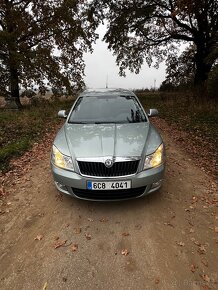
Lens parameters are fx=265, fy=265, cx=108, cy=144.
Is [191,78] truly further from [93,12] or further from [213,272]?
[213,272]

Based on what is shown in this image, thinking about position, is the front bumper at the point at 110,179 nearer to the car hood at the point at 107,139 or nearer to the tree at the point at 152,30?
the car hood at the point at 107,139

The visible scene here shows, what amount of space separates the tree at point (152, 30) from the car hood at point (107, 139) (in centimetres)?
1408

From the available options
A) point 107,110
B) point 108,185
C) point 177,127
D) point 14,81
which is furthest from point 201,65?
point 108,185

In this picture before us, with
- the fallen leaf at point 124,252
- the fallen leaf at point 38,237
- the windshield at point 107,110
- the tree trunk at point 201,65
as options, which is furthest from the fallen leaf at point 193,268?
the tree trunk at point 201,65

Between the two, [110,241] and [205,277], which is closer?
[205,277]

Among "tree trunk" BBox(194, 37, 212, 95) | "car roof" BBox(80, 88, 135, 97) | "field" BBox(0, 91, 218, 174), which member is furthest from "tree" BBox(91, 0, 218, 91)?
"car roof" BBox(80, 88, 135, 97)

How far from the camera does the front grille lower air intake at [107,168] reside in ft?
12.9

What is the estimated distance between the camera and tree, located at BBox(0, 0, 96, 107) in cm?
1427

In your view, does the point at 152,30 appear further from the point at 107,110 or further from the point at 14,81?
the point at 107,110

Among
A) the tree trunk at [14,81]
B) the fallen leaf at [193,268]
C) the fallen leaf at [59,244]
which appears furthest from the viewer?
the tree trunk at [14,81]

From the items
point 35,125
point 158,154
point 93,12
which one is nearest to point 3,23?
point 93,12

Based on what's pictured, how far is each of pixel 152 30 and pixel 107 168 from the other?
19.1 metres

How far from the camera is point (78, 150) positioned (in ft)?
13.7

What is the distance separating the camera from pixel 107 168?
3.93 m
